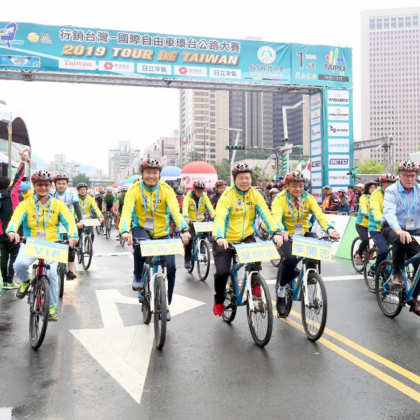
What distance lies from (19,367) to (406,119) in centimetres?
18568

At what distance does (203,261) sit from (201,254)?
0.20m

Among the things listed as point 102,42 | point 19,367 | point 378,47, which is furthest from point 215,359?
point 378,47

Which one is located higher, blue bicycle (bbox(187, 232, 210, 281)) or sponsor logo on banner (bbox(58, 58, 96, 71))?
sponsor logo on banner (bbox(58, 58, 96, 71))

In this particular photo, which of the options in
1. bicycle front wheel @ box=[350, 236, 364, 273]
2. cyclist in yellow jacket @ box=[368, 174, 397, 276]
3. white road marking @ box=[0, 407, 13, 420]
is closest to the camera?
white road marking @ box=[0, 407, 13, 420]

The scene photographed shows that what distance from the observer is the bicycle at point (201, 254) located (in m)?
9.85

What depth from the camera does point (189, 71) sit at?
69.0 ft

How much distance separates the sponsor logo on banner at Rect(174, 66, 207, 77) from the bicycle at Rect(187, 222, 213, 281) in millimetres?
12165

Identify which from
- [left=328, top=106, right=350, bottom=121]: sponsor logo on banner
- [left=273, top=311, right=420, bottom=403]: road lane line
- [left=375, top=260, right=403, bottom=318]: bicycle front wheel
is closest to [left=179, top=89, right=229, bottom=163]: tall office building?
[left=328, top=106, right=350, bottom=121]: sponsor logo on banner

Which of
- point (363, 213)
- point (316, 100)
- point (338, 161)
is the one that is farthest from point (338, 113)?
point (363, 213)

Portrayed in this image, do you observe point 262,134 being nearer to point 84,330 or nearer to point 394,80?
point 394,80

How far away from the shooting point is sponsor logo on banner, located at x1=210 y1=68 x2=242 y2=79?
21234mm

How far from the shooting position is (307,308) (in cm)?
577

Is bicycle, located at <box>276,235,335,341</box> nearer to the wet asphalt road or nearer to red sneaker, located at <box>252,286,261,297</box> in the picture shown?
the wet asphalt road

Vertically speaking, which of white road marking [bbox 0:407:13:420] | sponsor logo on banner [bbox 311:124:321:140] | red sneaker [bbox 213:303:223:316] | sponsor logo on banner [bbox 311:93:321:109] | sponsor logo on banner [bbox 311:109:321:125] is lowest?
white road marking [bbox 0:407:13:420]
